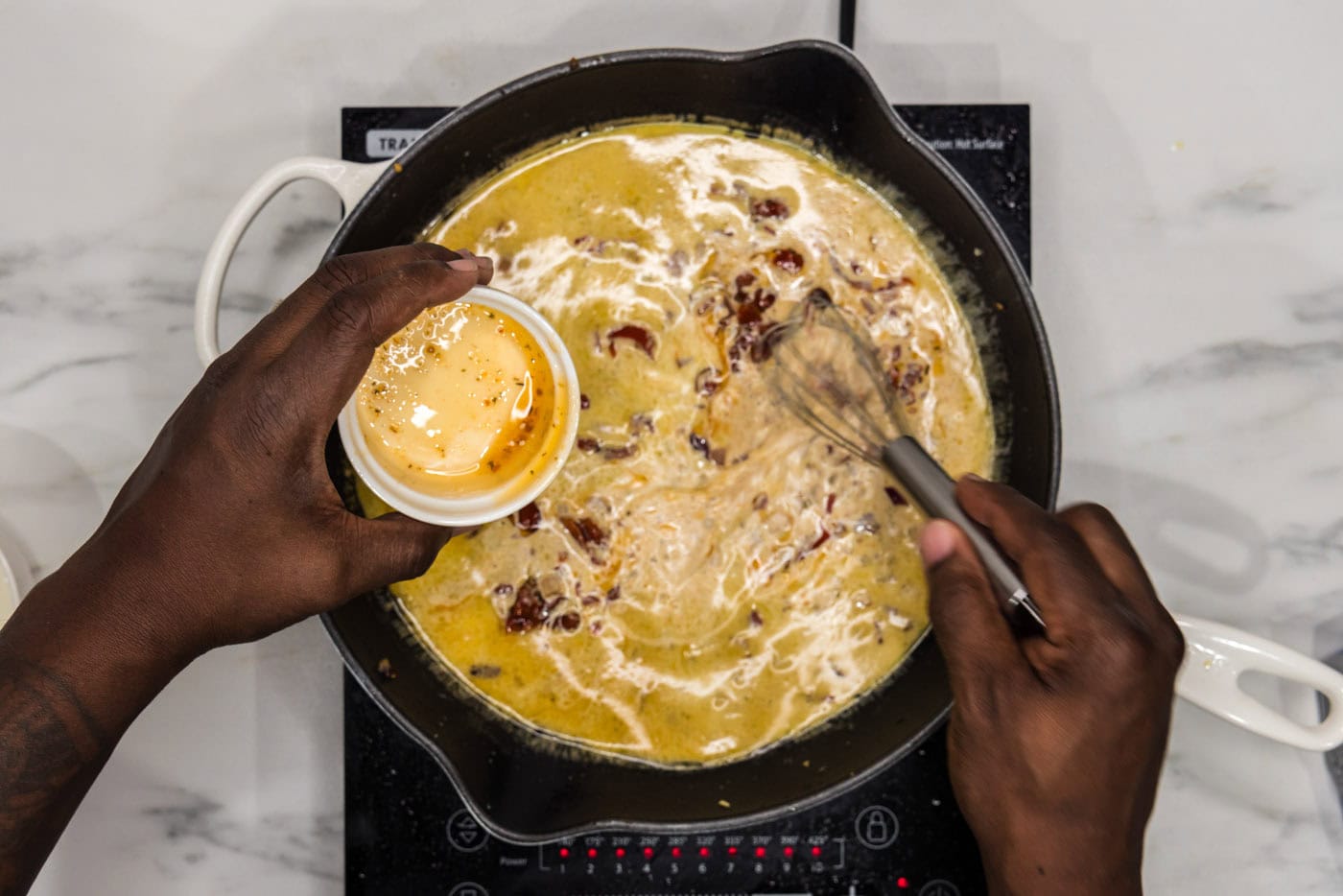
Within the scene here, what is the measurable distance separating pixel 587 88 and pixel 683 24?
178mm

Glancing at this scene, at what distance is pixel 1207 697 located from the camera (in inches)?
37.9

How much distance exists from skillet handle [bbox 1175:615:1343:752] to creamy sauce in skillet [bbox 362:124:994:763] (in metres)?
0.26

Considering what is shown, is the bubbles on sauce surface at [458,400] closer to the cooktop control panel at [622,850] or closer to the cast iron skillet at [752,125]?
the cast iron skillet at [752,125]

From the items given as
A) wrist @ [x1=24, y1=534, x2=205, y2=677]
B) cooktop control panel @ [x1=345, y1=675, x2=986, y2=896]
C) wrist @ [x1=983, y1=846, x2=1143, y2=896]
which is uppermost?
wrist @ [x1=24, y1=534, x2=205, y2=677]

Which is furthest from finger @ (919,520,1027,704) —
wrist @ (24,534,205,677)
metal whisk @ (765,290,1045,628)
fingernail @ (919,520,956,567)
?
wrist @ (24,534,205,677)

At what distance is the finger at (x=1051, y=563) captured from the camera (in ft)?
2.44

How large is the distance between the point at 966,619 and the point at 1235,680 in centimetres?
38

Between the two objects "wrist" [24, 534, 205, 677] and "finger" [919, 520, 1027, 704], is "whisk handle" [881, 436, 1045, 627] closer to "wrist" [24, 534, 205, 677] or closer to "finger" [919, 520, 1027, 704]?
"finger" [919, 520, 1027, 704]

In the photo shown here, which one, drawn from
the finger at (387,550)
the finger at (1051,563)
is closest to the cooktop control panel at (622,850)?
the finger at (387,550)

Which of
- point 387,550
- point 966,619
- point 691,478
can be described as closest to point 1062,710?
point 966,619

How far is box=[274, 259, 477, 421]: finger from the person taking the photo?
76 cm

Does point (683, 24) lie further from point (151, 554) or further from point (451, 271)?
point (151, 554)

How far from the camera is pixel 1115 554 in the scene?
0.79 m

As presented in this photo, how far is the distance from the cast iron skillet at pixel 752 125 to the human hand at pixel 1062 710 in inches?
6.6
